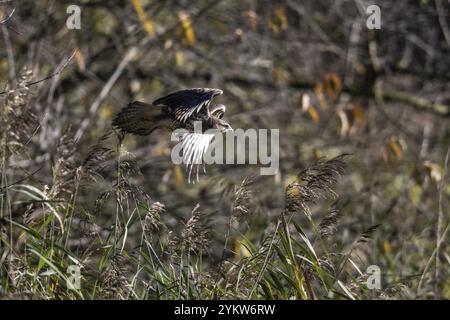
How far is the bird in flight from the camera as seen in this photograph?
3959mm

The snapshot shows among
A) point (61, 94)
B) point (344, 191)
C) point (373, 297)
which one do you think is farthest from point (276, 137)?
point (373, 297)

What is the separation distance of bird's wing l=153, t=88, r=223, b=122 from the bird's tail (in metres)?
0.05

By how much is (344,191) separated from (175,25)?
7.37ft

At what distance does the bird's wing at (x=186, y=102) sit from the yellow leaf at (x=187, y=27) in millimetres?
2741

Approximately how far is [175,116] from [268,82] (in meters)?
4.67

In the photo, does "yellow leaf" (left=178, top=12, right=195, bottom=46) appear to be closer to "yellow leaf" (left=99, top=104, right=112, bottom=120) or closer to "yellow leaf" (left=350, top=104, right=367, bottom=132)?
"yellow leaf" (left=99, top=104, right=112, bottom=120)

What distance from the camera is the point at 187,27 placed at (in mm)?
6762

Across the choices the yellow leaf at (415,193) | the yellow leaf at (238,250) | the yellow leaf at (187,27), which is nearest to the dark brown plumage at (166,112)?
the yellow leaf at (238,250)

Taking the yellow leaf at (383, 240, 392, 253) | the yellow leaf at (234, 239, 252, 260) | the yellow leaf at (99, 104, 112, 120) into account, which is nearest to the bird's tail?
the yellow leaf at (234, 239, 252, 260)

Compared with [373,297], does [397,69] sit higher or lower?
higher

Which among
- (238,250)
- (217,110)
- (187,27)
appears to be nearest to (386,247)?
(238,250)

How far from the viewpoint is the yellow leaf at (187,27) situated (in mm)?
6734
